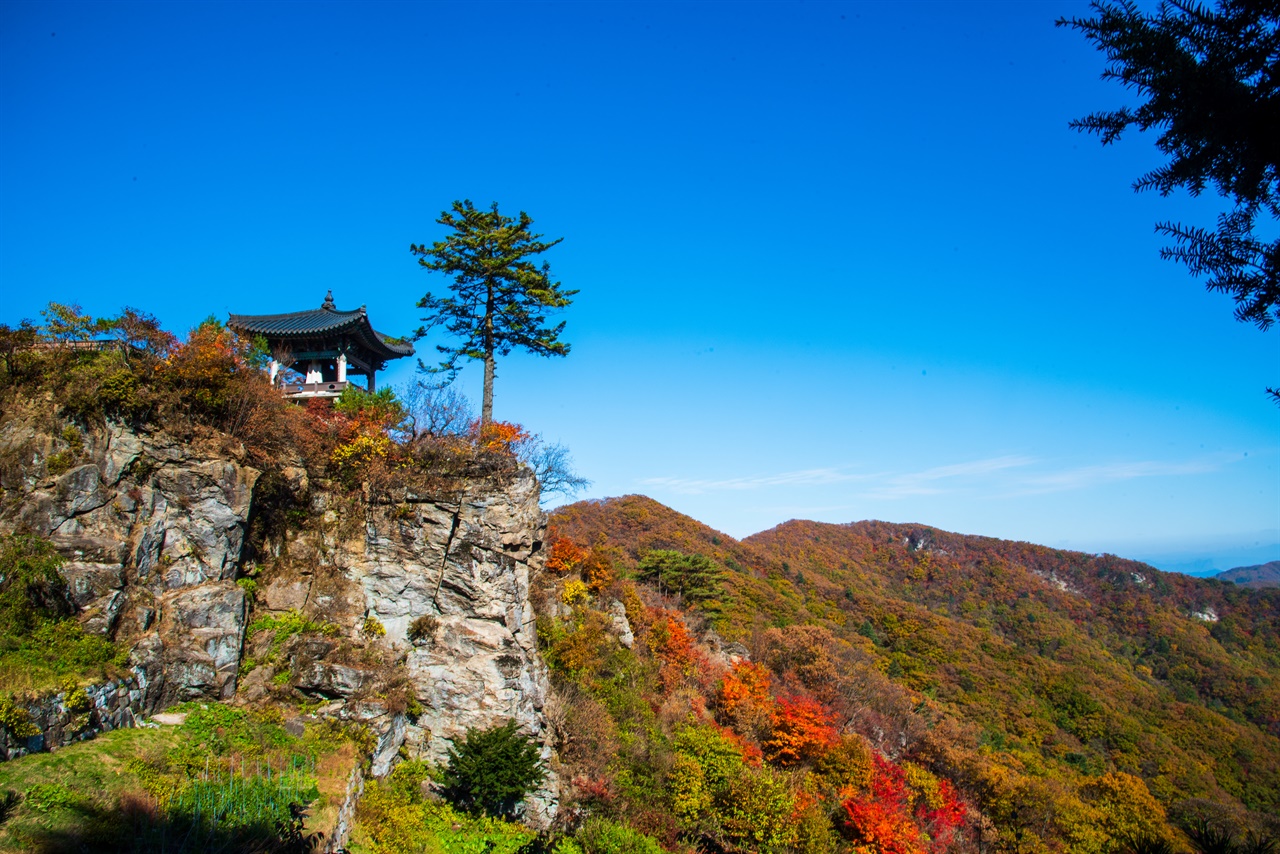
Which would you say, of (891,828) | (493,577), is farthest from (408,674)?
(891,828)

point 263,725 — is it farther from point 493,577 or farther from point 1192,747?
point 1192,747

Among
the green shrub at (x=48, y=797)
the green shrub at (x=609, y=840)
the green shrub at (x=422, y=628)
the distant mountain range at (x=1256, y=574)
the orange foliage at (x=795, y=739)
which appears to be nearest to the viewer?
the green shrub at (x=48, y=797)

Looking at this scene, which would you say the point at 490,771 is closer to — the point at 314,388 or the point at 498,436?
the point at 498,436

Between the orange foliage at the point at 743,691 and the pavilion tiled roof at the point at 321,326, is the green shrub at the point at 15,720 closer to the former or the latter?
the pavilion tiled roof at the point at 321,326

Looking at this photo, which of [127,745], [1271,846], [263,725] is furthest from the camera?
[263,725]

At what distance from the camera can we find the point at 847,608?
6350cm

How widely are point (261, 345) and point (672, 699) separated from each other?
59.9ft

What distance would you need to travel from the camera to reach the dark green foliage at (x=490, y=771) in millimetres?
13836

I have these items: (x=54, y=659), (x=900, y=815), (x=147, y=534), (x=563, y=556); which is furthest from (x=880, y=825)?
(x=147, y=534)

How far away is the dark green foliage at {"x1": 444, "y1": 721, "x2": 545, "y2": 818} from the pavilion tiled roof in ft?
45.5

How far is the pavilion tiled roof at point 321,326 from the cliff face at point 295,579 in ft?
21.7

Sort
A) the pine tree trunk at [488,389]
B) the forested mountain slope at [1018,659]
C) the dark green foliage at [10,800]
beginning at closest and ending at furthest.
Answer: the dark green foliage at [10,800]
the pine tree trunk at [488,389]
the forested mountain slope at [1018,659]

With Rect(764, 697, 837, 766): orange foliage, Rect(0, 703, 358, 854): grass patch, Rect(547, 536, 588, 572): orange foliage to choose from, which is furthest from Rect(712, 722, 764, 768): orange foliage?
Rect(0, 703, 358, 854): grass patch

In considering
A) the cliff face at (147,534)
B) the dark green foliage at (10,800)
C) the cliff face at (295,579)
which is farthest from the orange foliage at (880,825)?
the dark green foliage at (10,800)
